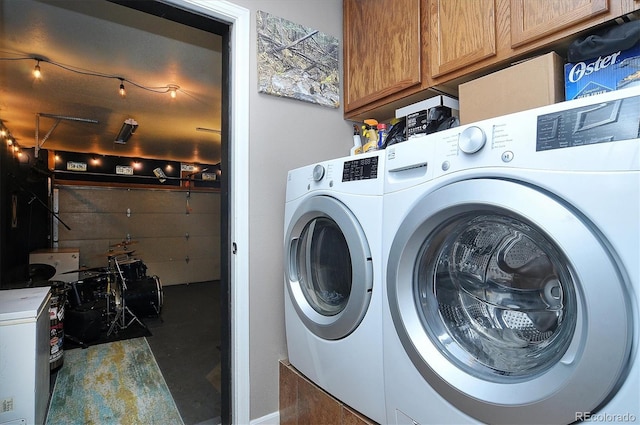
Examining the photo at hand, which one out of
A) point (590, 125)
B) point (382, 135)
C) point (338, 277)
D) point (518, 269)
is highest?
point (382, 135)

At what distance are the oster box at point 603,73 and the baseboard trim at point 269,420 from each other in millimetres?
1754

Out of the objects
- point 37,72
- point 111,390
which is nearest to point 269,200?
point 111,390

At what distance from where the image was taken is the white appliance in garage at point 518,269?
541mm

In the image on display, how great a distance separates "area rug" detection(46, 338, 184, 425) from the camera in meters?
1.69

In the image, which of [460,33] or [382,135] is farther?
[382,135]

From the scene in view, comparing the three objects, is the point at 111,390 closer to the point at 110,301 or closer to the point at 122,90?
the point at 110,301

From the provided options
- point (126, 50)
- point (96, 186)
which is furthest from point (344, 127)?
point (96, 186)

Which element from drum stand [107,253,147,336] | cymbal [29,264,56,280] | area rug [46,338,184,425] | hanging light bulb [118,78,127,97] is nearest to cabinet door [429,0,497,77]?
area rug [46,338,184,425]

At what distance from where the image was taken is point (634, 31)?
84 cm

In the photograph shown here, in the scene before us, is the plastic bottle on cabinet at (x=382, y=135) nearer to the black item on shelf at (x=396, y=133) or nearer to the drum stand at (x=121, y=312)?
the black item on shelf at (x=396, y=133)

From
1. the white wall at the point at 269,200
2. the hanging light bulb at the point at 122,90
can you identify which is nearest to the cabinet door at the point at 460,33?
the white wall at the point at 269,200

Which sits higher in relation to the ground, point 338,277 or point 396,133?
point 396,133

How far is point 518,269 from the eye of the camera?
2.49 ft

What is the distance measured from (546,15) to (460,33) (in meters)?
0.29
